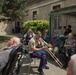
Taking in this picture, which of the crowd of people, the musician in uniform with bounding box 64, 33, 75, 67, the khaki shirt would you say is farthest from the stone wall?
the khaki shirt

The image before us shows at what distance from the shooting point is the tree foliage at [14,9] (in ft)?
59.3

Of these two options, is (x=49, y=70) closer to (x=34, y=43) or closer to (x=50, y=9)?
(x=34, y=43)

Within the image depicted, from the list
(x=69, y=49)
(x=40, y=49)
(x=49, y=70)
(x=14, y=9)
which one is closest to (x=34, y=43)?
(x=40, y=49)

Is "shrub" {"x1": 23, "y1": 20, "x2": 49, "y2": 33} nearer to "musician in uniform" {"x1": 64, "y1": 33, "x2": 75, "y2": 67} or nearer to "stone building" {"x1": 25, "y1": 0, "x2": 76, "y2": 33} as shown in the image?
"stone building" {"x1": 25, "y1": 0, "x2": 76, "y2": 33}

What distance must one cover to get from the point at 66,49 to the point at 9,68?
3.40 metres

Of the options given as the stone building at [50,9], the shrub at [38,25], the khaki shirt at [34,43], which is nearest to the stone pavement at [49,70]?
the khaki shirt at [34,43]

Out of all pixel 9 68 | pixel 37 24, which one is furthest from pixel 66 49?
pixel 37 24

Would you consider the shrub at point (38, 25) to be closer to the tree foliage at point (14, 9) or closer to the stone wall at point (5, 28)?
the tree foliage at point (14, 9)

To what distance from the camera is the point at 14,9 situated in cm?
1902

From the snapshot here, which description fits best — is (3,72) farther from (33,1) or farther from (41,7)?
(33,1)

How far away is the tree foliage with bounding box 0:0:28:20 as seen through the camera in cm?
1807

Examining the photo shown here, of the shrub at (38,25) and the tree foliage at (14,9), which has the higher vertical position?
the tree foliage at (14,9)

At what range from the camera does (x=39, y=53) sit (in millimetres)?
6066

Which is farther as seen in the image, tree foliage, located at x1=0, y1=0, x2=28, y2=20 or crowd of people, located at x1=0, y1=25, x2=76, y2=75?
tree foliage, located at x1=0, y1=0, x2=28, y2=20
